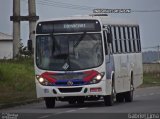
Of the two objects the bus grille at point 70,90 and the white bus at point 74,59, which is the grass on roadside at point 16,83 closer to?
the white bus at point 74,59

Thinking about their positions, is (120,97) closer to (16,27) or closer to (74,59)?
(74,59)

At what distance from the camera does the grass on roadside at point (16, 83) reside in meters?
37.8

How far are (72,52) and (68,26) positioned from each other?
3.38 ft

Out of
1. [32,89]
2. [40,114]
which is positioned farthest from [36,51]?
[32,89]

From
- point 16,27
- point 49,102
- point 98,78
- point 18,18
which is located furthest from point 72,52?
point 16,27

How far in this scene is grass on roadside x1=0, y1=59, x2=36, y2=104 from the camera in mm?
37831

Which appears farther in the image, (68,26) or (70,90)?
(68,26)

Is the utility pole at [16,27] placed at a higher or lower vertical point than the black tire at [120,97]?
higher

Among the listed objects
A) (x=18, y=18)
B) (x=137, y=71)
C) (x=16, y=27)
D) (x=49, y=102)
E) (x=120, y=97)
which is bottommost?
(x=49, y=102)

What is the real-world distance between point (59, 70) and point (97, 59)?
4.88ft

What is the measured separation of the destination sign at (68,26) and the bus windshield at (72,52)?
20 cm

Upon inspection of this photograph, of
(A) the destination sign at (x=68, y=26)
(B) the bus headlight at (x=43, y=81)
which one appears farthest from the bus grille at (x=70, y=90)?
(A) the destination sign at (x=68, y=26)

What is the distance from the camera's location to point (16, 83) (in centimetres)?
4562

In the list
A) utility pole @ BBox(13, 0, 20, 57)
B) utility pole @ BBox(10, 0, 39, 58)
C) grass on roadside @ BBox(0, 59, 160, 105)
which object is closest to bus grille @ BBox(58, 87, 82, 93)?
grass on roadside @ BBox(0, 59, 160, 105)
